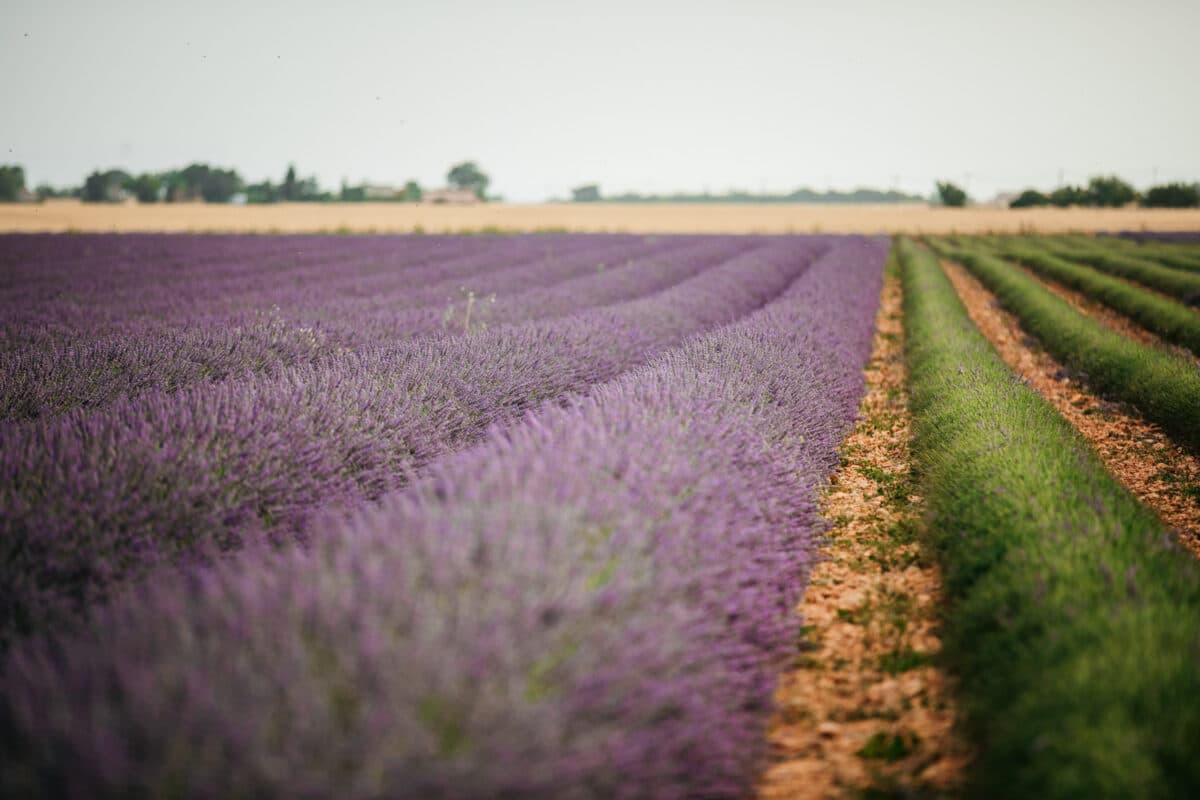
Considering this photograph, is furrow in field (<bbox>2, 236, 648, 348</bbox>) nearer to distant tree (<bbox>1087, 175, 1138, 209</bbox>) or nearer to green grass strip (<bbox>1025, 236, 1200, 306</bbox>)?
green grass strip (<bbox>1025, 236, 1200, 306</bbox>)

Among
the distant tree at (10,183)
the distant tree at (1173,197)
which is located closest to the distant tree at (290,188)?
the distant tree at (10,183)

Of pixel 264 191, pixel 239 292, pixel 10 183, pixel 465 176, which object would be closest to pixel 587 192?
pixel 465 176

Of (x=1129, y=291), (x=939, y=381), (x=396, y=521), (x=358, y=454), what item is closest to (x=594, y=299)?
(x=939, y=381)

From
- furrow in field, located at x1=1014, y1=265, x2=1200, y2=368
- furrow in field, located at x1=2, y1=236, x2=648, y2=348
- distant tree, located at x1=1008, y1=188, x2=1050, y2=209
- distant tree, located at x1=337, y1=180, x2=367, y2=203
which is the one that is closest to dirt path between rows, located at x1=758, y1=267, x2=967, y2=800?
furrow in field, located at x1=1014, y1=265, x2=1200, y2=368

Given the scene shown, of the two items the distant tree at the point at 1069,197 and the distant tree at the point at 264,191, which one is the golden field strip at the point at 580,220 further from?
the distant tree at the point at 264,191

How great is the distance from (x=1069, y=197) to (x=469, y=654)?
288 ft

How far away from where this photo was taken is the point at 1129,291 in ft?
45.2

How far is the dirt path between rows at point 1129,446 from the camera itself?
4559 millimetres

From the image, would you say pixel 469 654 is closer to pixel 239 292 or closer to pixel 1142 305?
pixel 239 292

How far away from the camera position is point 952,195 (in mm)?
69875

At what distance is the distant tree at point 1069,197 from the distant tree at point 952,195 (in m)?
9.04

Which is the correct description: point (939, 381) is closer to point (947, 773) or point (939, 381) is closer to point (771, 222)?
point (947, 773)

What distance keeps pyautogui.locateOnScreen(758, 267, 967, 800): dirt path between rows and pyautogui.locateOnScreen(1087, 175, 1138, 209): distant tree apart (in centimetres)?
8272

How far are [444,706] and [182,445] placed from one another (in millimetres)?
2215
